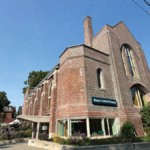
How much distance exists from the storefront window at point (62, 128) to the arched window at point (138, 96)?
34.6 ft

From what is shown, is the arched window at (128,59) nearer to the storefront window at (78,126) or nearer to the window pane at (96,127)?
the window pane at (96,127)

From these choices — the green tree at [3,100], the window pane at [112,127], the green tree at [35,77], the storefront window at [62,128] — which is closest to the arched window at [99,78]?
the window pane at [112,127]

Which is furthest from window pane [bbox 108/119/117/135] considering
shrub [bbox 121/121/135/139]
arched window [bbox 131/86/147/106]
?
arched window [bbox 131/86/147/106]

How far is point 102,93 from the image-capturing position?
42.4ft

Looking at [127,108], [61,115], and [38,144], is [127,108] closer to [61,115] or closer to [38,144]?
[61,115]

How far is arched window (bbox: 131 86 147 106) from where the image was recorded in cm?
1647

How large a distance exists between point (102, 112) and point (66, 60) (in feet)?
24.5

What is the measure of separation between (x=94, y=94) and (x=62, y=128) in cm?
500

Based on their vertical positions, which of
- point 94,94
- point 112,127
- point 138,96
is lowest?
point 112,127

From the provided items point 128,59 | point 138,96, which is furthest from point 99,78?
point 128,59

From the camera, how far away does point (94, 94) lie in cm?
1226

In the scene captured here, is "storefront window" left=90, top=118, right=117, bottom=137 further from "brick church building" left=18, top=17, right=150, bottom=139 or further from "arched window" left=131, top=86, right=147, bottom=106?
"arched window" left=131, top=86, right=147, bottom=106

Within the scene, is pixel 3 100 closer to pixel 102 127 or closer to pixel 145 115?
pixel 102 127

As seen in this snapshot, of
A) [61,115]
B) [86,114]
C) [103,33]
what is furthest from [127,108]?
[103,33]
